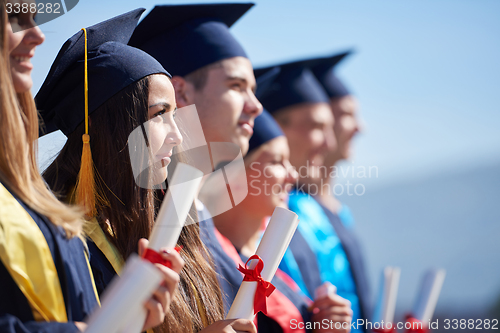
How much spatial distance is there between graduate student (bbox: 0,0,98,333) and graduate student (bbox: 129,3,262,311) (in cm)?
80

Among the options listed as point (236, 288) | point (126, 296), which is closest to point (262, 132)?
point (236, 288)

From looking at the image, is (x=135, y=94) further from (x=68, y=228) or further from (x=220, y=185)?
(x=220, y=185)

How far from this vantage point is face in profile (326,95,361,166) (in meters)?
4.09

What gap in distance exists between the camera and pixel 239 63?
198 centimetres

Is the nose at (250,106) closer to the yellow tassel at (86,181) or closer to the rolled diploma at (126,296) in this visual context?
the yellow tassel at (86,181)

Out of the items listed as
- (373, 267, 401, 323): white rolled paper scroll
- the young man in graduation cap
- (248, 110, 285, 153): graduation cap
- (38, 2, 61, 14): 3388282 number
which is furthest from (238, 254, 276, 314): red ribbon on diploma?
the young man in graduation cap

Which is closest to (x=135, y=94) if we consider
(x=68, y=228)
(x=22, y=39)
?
(x=22, y=39)

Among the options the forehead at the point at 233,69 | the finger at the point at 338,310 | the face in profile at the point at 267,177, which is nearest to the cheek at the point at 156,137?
the forehead at the point at 233,69

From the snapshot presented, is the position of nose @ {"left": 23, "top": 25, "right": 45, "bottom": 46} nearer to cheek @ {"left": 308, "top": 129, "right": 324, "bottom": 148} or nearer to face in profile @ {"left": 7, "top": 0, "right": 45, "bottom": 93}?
face in profile @ {"left": 7, "top": 0, "right": 45, "bottom": 93}

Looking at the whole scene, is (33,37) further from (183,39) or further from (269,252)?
(183,39)

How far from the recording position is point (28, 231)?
0.97 meters

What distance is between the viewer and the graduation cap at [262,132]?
2.35 metres

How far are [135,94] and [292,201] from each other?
79.5 inches

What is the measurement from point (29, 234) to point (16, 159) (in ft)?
0.57
